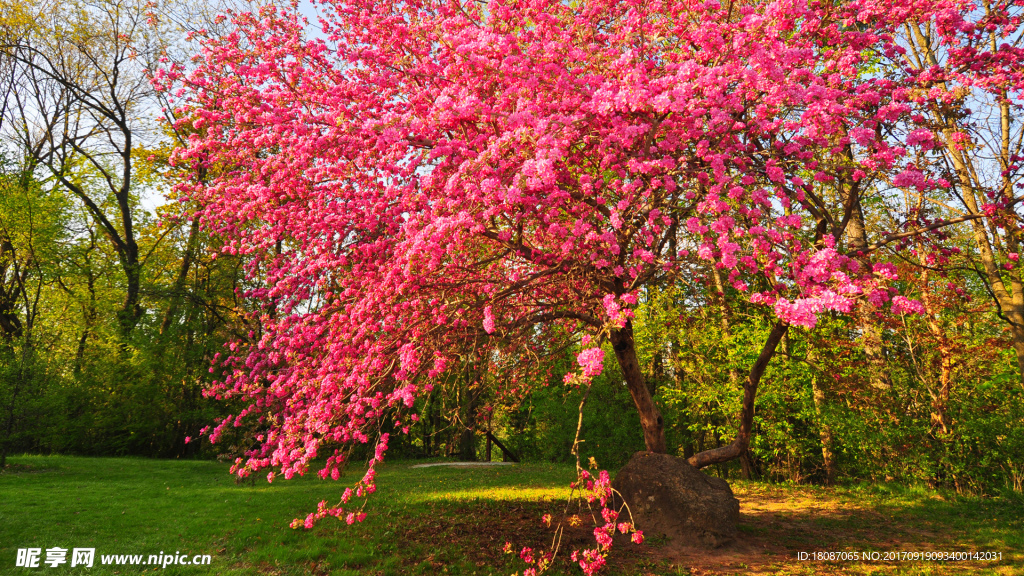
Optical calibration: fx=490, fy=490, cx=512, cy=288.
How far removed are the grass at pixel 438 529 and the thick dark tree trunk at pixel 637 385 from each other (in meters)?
1.63

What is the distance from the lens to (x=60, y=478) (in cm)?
1179

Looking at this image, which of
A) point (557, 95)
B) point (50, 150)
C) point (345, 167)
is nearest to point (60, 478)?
point (345, 167)

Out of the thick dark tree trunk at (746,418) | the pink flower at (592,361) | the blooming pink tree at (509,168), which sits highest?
the blooming pink tree at (509,168)

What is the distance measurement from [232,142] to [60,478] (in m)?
11.2

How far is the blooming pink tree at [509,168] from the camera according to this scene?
162 inches

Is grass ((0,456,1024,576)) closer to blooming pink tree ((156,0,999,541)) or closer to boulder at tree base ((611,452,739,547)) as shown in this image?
boulder at tree base ((611,452,739,547))

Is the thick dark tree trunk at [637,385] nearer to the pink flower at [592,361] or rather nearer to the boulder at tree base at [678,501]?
the boulder at tree base at [678,501]

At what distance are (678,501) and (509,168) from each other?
5260 mm

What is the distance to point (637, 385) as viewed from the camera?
7270 mm

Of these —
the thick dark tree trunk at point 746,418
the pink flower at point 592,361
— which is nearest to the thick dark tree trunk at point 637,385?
the thick dark tree trunk at point 746,418

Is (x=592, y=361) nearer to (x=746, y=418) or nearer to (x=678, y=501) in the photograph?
(x=678, y=501)

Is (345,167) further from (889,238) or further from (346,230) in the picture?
(889,238)

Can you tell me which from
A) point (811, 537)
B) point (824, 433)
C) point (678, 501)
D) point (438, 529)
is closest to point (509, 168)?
point (678, 501)

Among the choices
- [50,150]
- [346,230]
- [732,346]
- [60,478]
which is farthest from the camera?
[50,150]
